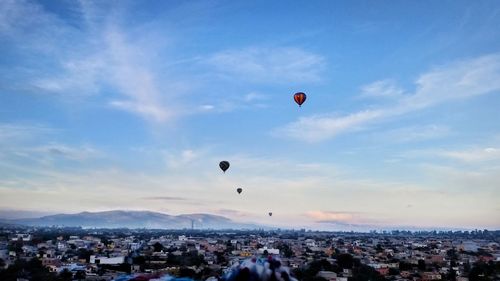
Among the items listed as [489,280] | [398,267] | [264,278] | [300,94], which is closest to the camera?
[264,278]

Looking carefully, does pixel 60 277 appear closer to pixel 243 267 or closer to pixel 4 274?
pixel 4 274

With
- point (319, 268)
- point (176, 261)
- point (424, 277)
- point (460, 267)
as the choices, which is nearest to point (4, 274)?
point (176, 261)

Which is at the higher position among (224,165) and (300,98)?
(300,98)

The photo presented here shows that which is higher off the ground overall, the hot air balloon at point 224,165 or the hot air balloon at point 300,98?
the hot air balloon at point 300,98

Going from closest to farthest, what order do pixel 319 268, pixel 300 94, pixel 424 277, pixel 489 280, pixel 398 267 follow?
pixel 300 94
pixel 489 280
pixel 424 277
pixel 319 268
pixel 398 267

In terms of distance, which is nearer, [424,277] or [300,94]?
[300,94]

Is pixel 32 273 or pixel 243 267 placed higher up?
pixel 243 267

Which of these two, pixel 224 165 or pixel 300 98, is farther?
pixel 224 165

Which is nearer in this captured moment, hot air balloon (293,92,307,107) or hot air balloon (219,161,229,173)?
hot air balloon (293,92,307,107)

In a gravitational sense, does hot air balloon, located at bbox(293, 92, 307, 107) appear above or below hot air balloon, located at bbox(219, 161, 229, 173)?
above

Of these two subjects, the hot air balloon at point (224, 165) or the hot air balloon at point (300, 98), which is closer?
the hot air balloon at point (300, 98)

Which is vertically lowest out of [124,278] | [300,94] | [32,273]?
[32,273]
